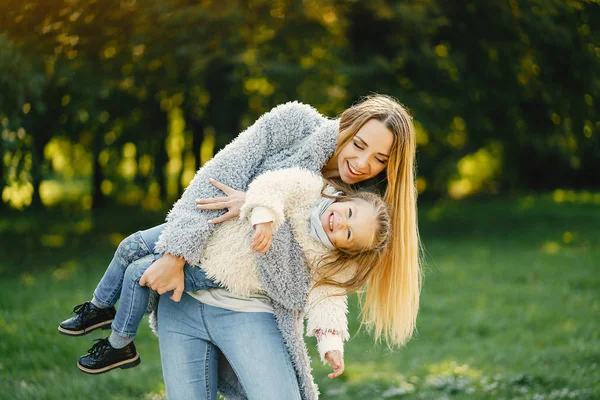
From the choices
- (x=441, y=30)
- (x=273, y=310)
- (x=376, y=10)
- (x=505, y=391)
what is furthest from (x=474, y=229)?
(x=273, y=310)

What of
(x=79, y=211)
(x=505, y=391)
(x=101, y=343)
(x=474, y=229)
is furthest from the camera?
(x=79, y=211)

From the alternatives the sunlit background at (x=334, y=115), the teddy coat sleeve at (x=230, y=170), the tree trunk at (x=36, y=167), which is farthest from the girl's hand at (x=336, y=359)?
the tree trunk at (x=36, y=167)

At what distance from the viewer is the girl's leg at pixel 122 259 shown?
2592mm

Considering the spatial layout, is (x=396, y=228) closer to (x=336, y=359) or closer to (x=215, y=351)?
(x=336, y=359)

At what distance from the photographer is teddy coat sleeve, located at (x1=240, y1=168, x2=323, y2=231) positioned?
Answer: 2.39 meters

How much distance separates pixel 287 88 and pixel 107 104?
3.10 metres

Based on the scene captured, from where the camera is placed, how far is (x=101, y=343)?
8.75ft

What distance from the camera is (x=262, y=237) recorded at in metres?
2.40

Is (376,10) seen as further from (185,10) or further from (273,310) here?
(273,310)

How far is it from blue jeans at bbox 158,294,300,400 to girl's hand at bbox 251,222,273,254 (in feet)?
1.03

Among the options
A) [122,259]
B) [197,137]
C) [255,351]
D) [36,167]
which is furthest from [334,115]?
[255,351]

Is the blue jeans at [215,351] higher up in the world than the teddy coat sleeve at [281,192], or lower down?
lower down

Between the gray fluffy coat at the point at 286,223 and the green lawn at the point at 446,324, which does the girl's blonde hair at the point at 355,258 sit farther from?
the green lawn at the point at 446,324

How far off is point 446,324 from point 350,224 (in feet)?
14.4
